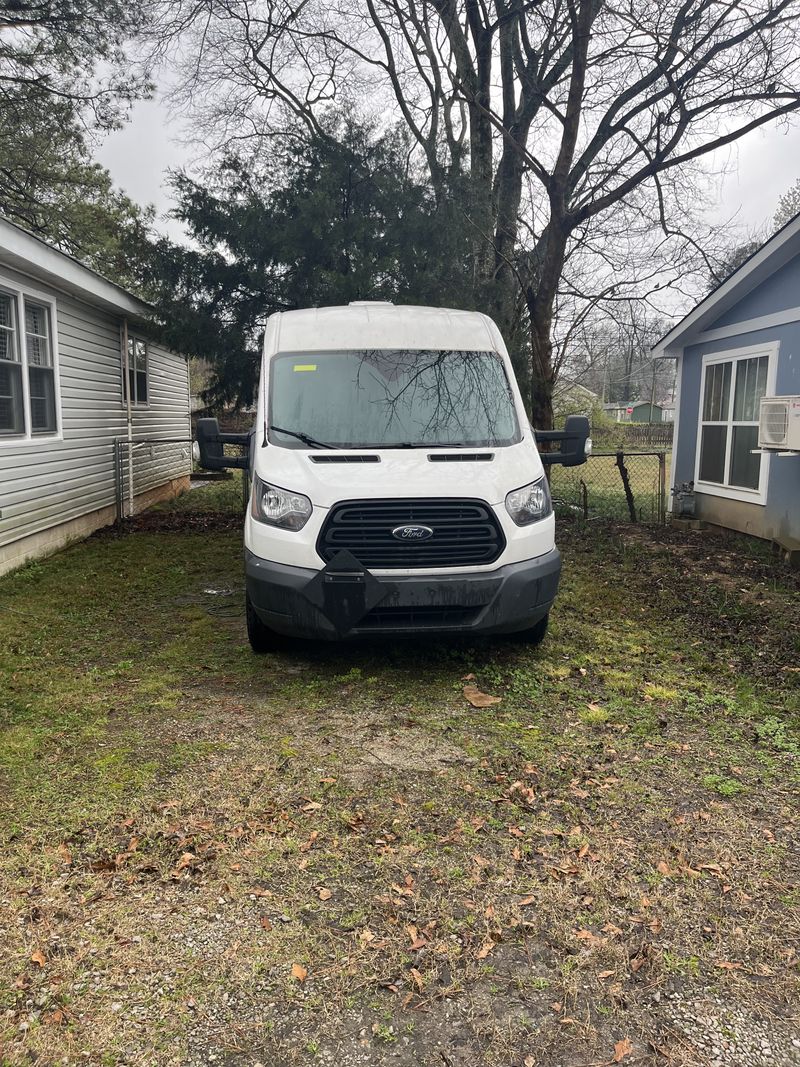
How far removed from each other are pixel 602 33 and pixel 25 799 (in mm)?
13010

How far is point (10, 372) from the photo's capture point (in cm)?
803

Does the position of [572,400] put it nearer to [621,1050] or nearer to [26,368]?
[26,368]

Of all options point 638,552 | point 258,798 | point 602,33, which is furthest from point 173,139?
point 258,798

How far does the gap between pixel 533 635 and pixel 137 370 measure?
34.9ft

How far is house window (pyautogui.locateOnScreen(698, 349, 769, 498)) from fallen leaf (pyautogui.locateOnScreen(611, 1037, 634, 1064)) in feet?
27.8

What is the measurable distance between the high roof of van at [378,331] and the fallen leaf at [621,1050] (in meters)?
4.50

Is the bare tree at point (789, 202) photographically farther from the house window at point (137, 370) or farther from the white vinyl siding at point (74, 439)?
the white vinyl siding at point (74, 439)

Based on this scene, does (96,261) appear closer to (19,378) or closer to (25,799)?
(19,378)

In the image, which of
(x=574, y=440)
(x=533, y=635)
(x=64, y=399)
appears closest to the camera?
(x=533, y=635)

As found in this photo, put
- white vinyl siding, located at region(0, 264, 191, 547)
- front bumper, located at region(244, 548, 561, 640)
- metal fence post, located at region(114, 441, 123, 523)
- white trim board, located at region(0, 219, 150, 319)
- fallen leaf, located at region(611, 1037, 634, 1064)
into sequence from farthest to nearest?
metal fence post, located at region(114, 441, 123, 523), white vinyl siding, located at region(0, 264, 191, 547), white trim board, located at region(0, 219, 150, 319), front bumper, located at region(244, 548, 561, 640), fallen leaf, located at region(611, 1037, 634, 1064)

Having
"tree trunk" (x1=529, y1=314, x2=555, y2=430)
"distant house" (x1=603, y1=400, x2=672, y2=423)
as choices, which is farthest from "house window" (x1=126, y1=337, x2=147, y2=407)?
"distant house" (x1=603, y1=400, x2=672, y2=423)

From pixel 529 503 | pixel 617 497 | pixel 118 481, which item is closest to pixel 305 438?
pixel 529 503

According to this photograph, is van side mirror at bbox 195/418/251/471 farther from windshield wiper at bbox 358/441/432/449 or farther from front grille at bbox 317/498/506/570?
front grille at bbox 317/498/506/570

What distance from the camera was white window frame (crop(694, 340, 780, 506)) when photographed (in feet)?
30.0
